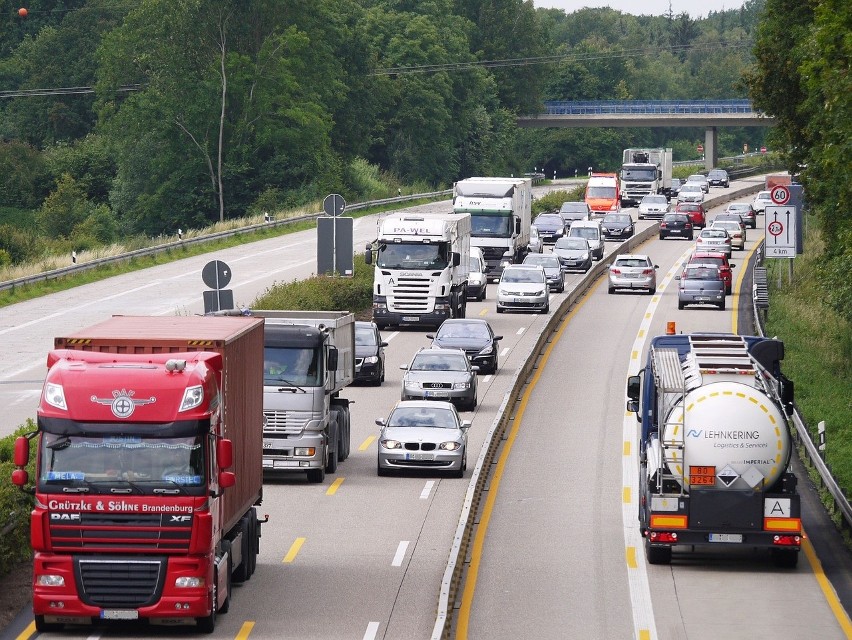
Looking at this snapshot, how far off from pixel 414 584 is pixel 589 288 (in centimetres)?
4416

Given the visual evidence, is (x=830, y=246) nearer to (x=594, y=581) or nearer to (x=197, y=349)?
(x=594, y=581)

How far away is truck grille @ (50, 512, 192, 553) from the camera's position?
17.5 metres

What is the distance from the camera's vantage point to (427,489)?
2880 centimetres

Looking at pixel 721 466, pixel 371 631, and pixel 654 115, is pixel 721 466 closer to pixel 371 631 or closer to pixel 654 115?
pixel 371 631

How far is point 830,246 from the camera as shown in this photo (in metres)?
44.1

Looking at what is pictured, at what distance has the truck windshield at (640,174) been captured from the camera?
10188 cm

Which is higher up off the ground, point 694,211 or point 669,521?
point 669,521

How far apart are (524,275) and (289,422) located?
2838 cm

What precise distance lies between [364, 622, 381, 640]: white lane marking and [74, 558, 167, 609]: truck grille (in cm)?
262

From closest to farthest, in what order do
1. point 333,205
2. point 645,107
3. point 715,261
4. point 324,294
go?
point 324,294, point 333,205, point 715,261, point 645,107

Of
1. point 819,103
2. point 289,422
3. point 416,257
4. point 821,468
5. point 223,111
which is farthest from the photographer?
point 223,111

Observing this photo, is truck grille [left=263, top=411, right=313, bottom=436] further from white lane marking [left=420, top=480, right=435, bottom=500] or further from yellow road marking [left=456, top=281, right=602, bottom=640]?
yellow road marking [left=456, top=281, right=602, bottom=640]

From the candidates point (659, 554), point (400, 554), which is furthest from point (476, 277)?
point (659, 554)

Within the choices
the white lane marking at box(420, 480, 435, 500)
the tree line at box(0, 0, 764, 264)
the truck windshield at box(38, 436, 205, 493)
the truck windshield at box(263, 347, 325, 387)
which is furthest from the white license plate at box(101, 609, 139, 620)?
the tree line at box(0, 0, 764, 264)
